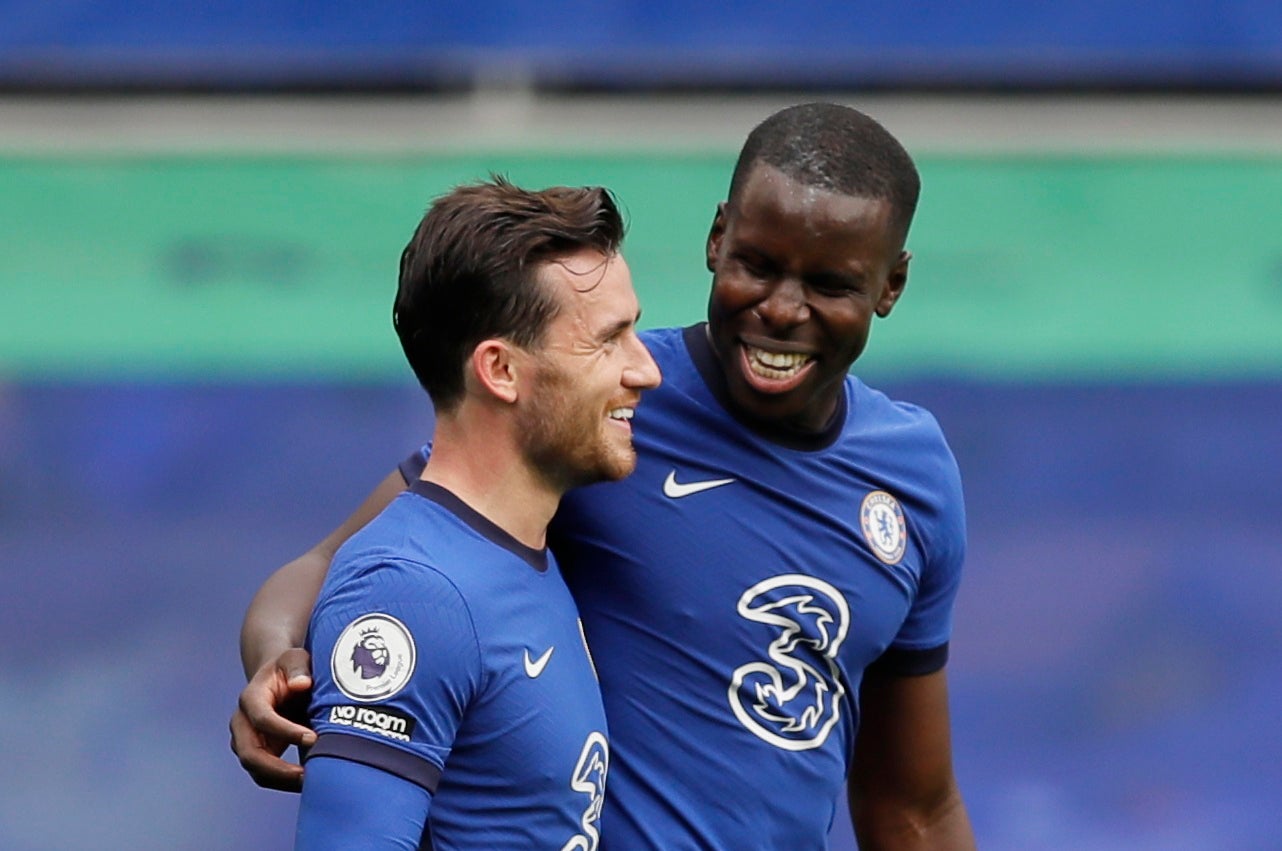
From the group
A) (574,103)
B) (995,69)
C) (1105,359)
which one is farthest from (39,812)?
(995,69)

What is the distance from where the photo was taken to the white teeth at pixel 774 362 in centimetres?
292

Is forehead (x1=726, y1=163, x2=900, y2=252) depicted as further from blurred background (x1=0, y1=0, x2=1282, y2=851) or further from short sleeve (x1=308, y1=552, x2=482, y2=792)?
blurred background (x1=0, y1=0, x2=1282, y2=851)

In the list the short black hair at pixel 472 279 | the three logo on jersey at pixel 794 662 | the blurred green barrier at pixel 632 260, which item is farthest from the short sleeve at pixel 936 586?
the blurred green barrier at pixel 632 260

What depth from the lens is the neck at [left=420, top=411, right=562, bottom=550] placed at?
2.66m

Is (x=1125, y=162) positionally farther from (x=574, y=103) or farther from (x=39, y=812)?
(x=39, y=812)

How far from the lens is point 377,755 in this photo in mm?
2367

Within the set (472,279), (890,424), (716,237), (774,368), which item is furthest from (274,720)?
(890,424)

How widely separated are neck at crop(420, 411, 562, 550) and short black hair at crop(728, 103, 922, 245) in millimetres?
589

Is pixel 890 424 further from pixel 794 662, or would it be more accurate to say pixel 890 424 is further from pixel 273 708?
pixel 273 708

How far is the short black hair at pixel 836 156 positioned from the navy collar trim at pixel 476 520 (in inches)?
27.2

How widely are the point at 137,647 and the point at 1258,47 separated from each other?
560 centimetres

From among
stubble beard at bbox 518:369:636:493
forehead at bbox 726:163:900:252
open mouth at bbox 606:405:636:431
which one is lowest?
stubble beard at bbox 518:369:636:493

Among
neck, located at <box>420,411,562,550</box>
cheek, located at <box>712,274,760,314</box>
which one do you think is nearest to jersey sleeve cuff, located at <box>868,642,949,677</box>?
cheek, located at <box>712,274,760,314</box>

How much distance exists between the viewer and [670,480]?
3000 millimetres
